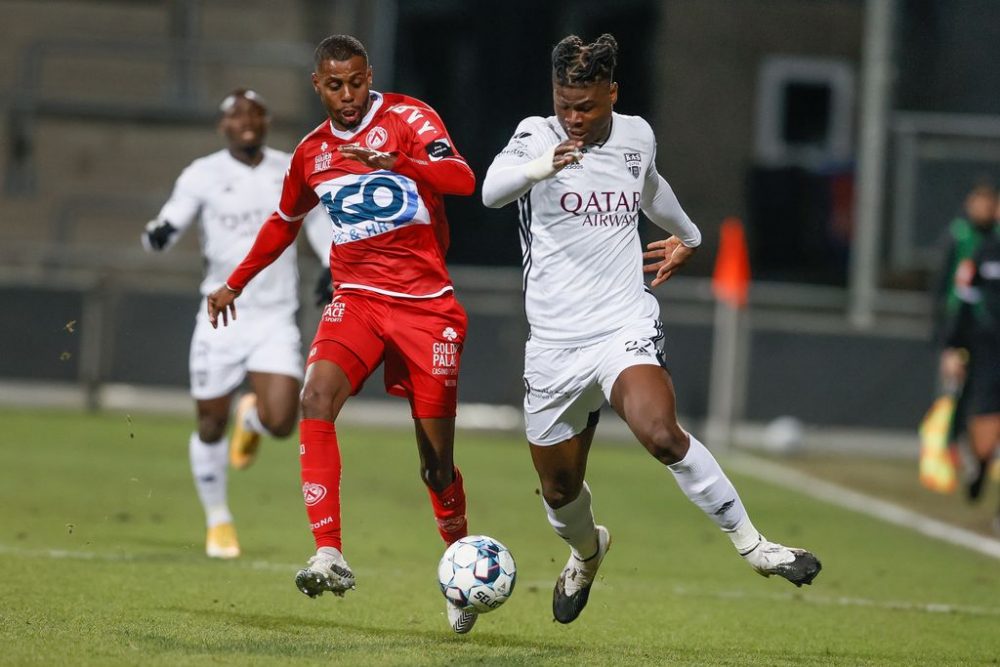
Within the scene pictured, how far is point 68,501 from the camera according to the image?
1162cm

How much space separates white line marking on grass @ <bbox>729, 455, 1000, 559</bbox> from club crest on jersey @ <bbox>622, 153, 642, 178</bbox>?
5236 millimetres

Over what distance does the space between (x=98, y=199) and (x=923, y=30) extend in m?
9.58

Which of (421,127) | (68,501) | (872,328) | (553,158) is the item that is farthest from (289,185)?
(872,328)

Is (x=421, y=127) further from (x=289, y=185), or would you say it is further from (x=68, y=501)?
(x=68, y=501)

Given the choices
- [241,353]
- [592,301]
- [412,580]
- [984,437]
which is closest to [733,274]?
[984,437]

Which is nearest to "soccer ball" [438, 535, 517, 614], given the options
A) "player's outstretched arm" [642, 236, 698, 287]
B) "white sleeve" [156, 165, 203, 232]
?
"player's outstretched arm" [642, 236, 698, 287]

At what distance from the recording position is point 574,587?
25.3 feet

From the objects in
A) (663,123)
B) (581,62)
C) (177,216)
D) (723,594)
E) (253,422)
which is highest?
(581,62)

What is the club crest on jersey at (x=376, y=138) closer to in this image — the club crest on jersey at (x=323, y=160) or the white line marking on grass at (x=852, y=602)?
the club crest on jersey at (x=323, y=160)

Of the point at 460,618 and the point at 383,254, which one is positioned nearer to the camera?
the point at 460,618

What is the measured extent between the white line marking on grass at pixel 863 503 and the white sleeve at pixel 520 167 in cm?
553

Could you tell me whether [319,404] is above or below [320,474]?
above

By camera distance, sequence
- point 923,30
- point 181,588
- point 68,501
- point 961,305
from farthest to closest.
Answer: point 923,30, point 961,305, point 68,501, point 181,588

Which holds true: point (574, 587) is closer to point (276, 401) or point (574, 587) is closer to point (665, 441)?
point (665, 441)
